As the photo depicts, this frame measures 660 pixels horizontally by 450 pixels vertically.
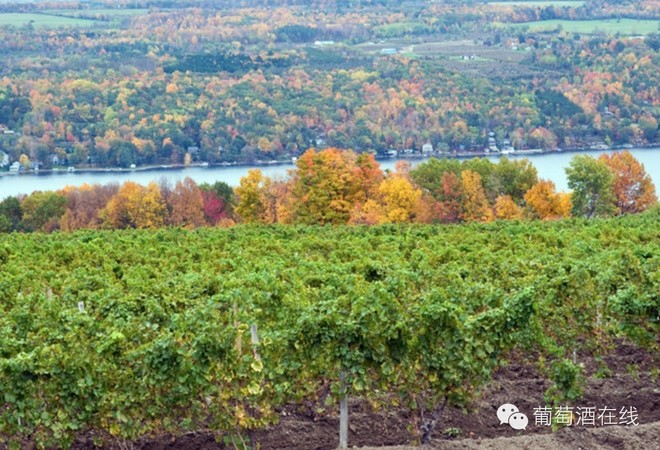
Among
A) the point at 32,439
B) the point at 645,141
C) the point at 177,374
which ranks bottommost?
the point at 645,141

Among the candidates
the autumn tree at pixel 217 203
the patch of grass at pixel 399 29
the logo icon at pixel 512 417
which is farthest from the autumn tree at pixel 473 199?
the patch of grass at pixel 399 29

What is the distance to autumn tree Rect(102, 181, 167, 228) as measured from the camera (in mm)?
62344

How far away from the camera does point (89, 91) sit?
445ft

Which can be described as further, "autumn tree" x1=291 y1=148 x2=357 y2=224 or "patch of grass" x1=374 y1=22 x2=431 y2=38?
"patch of grass" x1=374 y1=22 x2=431 y2=38

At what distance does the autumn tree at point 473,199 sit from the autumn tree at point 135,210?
57.7ft

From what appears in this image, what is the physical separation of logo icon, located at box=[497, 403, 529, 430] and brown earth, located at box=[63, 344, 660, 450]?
0.19 ft

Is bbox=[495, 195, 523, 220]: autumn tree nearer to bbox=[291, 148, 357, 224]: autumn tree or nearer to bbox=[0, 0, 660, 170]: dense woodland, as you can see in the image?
bbox=[291, 148, 357, 224]: autumn tree

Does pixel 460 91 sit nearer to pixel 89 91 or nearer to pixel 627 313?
pixel 89 91

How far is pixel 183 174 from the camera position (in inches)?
3976

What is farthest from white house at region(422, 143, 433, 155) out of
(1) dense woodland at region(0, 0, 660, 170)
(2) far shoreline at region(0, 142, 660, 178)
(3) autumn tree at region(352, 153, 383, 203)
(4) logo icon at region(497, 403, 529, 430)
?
(4) logo icon at region(497, 403, 529, 430)

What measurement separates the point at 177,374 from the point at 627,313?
18.0 ft

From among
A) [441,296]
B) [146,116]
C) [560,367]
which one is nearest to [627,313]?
[560,367]

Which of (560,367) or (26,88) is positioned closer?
(560,367)

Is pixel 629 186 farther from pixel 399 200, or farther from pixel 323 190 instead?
pixel 323 190
